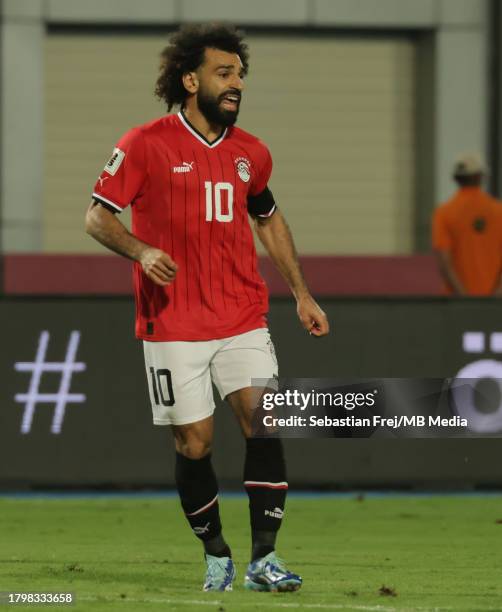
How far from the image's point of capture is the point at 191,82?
775 cm

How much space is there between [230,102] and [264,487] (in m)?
1.55

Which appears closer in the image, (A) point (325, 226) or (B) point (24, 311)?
→ (B) point (24, 311)

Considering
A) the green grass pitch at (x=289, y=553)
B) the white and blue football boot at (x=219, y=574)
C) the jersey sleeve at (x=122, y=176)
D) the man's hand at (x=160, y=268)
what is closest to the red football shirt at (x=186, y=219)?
the jersey sleeve at (x=122, y=176)

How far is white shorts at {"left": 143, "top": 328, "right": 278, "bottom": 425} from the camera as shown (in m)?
7.59

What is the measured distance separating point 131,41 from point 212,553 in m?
15.0

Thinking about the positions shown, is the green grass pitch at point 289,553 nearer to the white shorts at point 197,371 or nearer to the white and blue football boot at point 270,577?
the white and blue football boot at point 270,577

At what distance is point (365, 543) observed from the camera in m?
9.83

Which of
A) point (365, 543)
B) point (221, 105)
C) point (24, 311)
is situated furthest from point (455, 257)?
point (221, 105)

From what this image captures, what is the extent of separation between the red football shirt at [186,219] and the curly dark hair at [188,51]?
0.19m

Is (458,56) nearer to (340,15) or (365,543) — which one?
(340,15)

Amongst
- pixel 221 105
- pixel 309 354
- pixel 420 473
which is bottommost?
pixel 420 473

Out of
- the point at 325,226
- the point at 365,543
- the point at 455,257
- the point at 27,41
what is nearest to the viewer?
the point at 365,543

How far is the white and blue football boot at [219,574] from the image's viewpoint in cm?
759

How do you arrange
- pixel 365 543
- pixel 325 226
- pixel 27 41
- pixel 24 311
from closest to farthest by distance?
pixel 365 543
pixel 24 311
pixel 27 41
pixel 325 226
